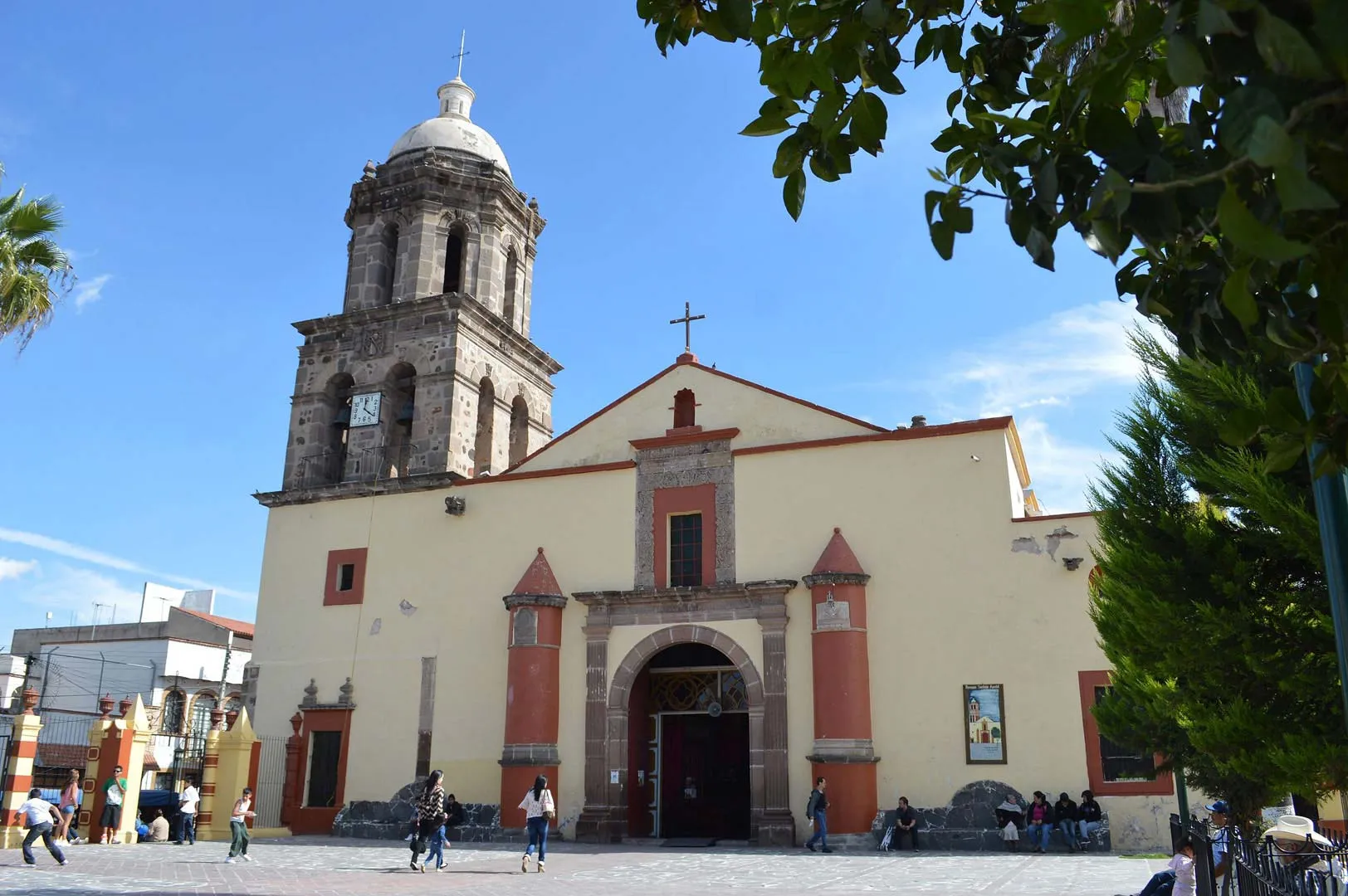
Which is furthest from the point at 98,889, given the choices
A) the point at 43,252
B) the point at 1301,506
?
the point at 1301,506

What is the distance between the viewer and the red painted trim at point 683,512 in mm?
20219

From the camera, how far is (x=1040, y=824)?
16609 millimetres

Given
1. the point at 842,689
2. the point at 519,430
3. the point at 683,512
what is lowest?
the point at 842,689

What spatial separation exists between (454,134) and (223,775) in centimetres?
1483

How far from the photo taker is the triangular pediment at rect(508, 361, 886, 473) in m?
20.4

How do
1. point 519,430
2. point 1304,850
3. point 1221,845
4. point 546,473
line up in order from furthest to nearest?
point 519,430 < point 546,473 < point 1221,845 < point 1304,850

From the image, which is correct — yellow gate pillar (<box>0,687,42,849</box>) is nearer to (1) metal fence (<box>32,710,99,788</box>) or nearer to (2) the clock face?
(2) the clock face

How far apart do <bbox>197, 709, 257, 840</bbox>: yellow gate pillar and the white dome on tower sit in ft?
43.6

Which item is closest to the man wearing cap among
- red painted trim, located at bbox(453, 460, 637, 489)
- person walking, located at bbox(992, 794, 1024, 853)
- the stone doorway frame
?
person walking, located at bbox(992, 794, 1024, 853)

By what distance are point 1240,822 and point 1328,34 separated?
8735 millimetres

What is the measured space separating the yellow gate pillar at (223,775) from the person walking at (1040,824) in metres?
14.0

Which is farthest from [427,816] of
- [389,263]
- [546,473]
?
[389,263]

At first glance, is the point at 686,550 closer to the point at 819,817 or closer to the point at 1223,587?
the point at 819,817

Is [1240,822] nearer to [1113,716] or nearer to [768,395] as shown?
[1113,716]
